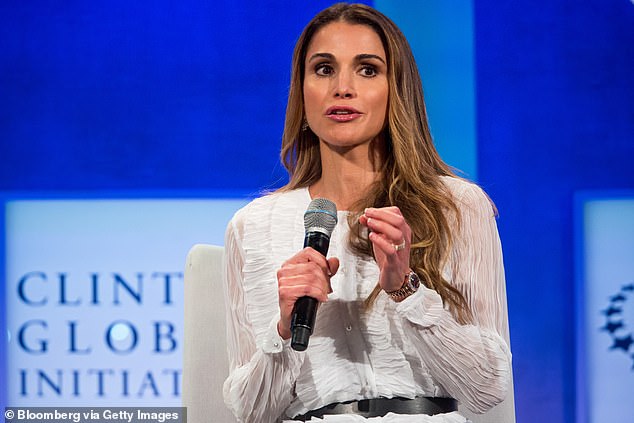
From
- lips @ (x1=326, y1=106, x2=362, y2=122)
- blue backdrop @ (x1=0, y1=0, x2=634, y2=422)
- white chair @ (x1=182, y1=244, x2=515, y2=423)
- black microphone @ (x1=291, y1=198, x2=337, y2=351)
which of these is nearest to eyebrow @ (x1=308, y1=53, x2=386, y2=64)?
lips @ (x1=326, y1=106, x2=362, y2=122)

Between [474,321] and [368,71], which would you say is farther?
[368,71]

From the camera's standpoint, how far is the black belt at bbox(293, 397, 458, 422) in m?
1.76

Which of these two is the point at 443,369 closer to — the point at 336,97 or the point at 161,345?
the point at 336,97

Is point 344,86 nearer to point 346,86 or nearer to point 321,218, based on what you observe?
point 346,86

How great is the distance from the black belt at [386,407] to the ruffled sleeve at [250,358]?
102 mm

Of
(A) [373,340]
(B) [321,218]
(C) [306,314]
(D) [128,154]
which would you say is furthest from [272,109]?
(C) [306,314]

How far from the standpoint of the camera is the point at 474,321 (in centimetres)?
180

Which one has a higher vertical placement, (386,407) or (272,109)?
(272,109)

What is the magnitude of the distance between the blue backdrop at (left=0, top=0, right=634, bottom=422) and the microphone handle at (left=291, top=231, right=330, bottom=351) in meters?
1.47

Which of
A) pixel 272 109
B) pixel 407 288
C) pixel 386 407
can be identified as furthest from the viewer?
pixel 272 109

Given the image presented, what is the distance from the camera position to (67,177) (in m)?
3.05

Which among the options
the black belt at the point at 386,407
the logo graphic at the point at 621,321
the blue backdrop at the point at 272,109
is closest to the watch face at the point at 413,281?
the black belt at the point at 386,407

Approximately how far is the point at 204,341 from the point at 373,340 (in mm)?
599

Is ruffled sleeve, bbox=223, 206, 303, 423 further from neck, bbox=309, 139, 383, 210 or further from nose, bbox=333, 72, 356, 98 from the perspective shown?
nose, bbox=333, 72, 356, 98
